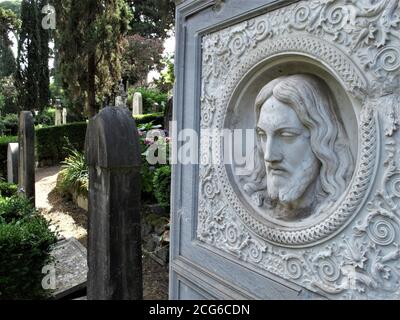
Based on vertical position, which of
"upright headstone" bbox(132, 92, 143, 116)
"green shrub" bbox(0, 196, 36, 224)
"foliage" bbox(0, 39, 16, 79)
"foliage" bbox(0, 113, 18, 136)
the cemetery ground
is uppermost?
"foliage" bbox(0, 39, 16, 79)

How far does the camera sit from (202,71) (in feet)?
8.74

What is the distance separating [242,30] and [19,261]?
11.2ft

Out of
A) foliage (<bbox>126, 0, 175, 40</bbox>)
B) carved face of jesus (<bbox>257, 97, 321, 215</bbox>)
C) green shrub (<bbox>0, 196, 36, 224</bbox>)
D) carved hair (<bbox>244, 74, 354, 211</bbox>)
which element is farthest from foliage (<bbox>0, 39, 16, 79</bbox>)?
carved hair (<bbox>244, 74, 354, 211</bbox>)

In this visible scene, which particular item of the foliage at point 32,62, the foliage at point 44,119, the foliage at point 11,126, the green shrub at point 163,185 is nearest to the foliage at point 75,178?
the green shrub at point 163,185

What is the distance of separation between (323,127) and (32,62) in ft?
70.2

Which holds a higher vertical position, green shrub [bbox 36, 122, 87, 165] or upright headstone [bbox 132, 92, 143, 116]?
upright headstone [bbox 132, 92, 143, 116]

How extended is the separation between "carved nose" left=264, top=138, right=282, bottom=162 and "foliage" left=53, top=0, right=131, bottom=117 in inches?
411

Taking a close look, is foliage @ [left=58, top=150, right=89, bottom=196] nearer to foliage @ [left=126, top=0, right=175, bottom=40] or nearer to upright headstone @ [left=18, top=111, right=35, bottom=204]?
upright headstone @ [left=18, top=111, right=35, bottom=204]

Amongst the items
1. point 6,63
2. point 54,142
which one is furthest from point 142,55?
point 6,63

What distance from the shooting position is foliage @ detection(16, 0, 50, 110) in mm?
19469

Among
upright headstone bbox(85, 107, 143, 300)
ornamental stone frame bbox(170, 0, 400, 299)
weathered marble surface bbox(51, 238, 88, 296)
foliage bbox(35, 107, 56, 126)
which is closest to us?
ornamental stone frame bbox(170, 0, 400, 299)

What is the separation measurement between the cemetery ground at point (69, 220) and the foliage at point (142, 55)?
36.5 feet

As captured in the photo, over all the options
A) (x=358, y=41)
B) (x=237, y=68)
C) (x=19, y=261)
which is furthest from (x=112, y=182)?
(x=19, y=261)
